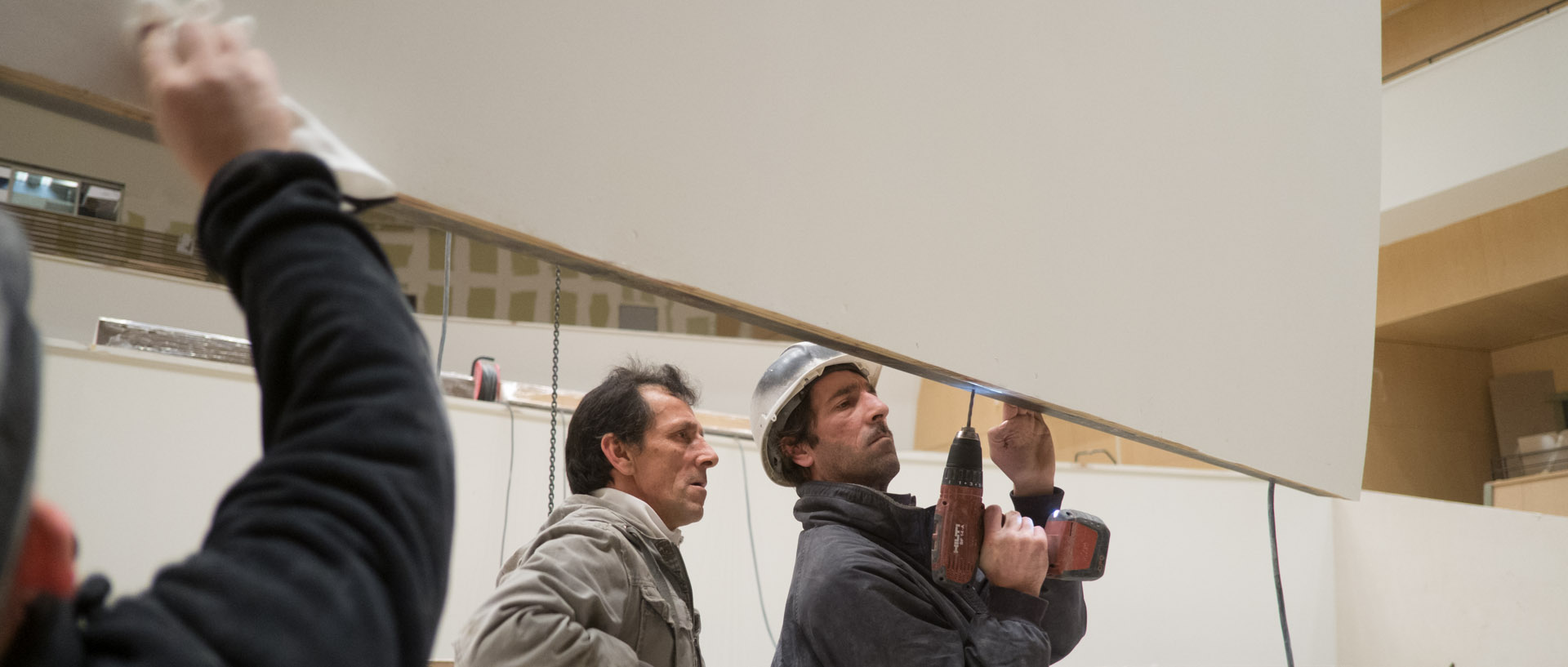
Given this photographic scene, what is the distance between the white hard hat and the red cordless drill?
0.37 m

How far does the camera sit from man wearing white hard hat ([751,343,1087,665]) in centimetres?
142

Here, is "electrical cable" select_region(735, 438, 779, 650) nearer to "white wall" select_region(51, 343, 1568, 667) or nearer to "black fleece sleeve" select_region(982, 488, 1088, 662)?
"white wall" select_region(51, 343, 1568, 667)

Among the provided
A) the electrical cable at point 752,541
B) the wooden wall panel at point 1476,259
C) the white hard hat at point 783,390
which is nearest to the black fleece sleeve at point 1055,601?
the white hard hat at point 783,390

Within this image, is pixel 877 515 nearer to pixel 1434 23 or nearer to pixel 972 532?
pixel 972 532

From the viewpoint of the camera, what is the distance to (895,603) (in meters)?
1.45

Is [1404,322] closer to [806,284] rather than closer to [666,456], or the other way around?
[666,456]

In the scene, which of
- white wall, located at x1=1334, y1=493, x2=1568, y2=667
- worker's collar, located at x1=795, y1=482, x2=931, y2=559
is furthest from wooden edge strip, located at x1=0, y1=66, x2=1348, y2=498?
white wall, located at x1=1334, y1=493, x2=1568, y2=667

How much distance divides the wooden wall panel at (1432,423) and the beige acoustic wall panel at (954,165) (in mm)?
7404

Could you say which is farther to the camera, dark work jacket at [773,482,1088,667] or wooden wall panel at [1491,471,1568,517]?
wooden wall panel at [1491,471,1568,517]

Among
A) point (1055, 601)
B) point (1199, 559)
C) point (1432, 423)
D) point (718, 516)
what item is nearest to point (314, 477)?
point (1055, 601)

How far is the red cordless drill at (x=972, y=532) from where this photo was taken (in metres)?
1.46

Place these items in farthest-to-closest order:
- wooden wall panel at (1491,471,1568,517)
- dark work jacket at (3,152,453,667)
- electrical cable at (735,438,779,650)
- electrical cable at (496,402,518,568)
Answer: wooden wall panel at (1491,471,1568,517), electrical cable at (735,438,779,650), electrical cable at (496,402,518,568), dark work jacket at (3,152,453,667)

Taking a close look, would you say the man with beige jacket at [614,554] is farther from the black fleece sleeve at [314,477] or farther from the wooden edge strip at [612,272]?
the black fleece sleeve at [314,477]

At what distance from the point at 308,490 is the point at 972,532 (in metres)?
1.18
